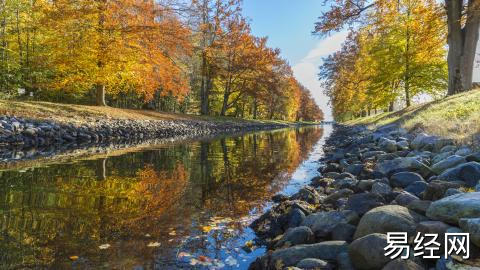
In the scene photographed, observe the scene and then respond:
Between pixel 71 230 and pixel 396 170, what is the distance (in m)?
5.27

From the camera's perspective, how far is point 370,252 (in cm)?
306

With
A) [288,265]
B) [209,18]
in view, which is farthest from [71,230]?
[209,18]

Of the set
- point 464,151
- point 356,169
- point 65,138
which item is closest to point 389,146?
point 356,169

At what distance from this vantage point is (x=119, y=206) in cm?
589

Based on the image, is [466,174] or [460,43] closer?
[466,174]

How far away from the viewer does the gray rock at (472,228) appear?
2.65 m

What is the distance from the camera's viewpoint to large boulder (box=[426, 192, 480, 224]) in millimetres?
3002

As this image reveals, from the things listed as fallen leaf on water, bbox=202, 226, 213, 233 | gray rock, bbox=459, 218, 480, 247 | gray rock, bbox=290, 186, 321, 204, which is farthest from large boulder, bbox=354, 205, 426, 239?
gray rock, bbox=290, 186, 321, 204

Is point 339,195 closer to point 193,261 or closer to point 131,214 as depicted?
point 193,261

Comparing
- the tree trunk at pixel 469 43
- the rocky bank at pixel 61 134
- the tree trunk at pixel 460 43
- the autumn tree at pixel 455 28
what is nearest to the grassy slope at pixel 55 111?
the rocky bank at pixel 61 134

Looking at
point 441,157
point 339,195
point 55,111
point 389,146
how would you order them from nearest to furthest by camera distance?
point 339,195
point 441,157
point 389,146
point 55,111

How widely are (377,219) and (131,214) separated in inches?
145

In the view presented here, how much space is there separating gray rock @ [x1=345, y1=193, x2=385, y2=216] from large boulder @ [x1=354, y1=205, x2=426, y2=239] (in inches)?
20.3

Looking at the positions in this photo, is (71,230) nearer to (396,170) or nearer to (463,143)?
(396,170)
